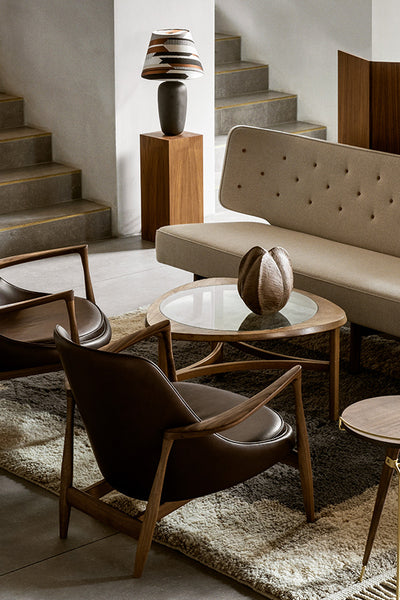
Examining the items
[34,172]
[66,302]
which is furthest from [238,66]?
[66,302]

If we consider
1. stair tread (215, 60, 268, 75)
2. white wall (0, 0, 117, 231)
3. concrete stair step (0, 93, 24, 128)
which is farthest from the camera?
stair tread (215, 60, 268, 75)

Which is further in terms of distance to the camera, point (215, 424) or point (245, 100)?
point (245, 100)

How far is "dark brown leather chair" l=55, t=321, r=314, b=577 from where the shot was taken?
8.57 ft

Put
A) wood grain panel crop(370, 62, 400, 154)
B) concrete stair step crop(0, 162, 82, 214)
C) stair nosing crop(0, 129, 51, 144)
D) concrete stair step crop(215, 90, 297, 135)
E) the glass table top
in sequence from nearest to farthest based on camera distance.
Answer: the glass table top
wood grain panel crop(370, 62, 400, 154)
concrete stair step crop(0, 162, 82, 214)
stair nosing crop(0, 129, 51, 144)
concrete stair step crop(215, 90, 297, 135)

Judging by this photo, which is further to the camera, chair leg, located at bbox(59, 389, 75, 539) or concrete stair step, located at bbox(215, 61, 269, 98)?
concrete stair step, located at bbox(215, 61, 269, 98)

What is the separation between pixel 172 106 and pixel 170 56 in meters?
0.40

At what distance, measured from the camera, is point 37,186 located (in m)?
6.86

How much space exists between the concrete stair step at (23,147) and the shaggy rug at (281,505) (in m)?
3.17

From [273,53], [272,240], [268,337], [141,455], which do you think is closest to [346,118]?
[272,240]

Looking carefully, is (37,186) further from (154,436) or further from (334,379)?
(154,436)

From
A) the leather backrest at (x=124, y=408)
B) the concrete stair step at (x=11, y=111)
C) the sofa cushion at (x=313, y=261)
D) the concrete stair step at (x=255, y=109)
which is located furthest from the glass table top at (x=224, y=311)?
the concrete stair step at (x=255, y=109)

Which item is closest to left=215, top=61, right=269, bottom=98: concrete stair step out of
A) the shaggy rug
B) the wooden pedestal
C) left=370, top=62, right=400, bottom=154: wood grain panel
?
the wooden pedestal

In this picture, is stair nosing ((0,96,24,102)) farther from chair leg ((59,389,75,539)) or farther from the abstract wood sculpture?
chair leg ((59,389,75,539))

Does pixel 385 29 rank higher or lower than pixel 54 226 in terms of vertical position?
higher
